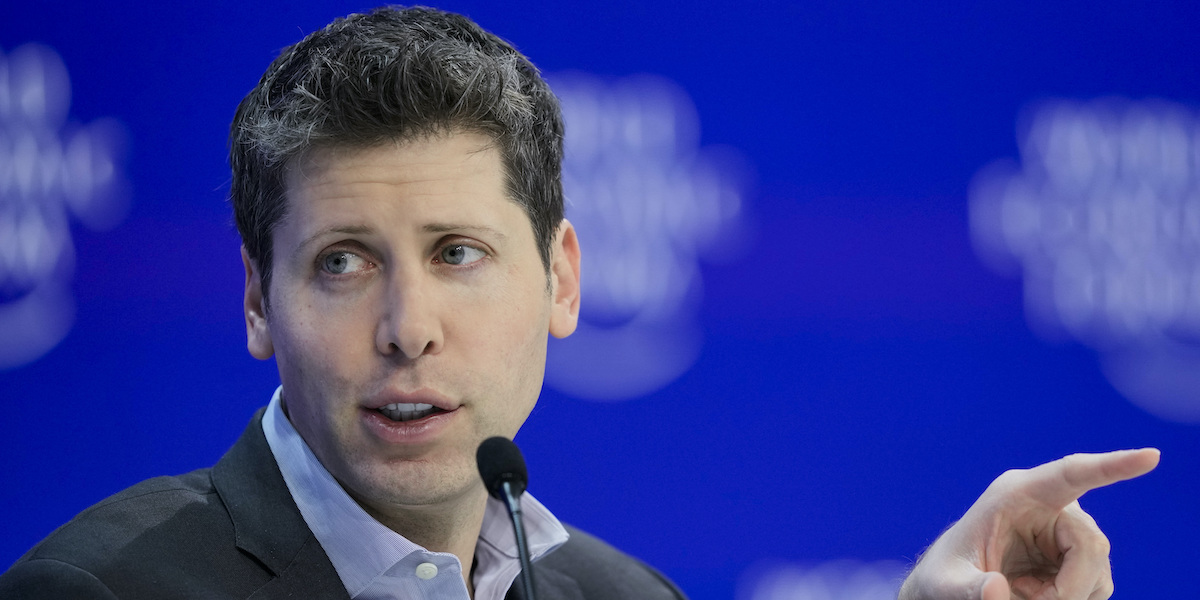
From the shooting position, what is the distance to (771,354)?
293 centimetres

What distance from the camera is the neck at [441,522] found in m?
1.71

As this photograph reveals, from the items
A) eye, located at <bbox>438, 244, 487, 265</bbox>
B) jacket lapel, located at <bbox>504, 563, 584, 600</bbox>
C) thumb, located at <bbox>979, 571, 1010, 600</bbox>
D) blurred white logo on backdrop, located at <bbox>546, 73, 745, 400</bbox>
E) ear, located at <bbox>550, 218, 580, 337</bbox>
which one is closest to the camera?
thumb, located at <bbox>979, 571, 1010, 600</bbox>

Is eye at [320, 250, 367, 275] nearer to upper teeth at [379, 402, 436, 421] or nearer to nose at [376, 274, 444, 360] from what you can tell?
nose at [376, 274, 444, 360]

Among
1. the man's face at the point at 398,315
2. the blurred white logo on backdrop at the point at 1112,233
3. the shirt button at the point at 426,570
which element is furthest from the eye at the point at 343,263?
the blurred white logo on backdrop at the point at 1112,233

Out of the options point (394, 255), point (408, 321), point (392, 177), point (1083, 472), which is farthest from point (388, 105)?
point (1083, 472)

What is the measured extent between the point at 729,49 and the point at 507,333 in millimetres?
1574

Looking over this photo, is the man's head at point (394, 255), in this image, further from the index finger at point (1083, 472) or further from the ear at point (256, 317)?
the index finger at point (1083, 472)

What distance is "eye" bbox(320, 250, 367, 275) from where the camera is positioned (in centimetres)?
156

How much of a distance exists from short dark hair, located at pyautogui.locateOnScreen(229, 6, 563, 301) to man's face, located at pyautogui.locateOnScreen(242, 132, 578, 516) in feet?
0.12

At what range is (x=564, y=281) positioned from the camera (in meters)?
1.93

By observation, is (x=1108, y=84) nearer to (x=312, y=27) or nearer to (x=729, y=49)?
(x=729, y=49)

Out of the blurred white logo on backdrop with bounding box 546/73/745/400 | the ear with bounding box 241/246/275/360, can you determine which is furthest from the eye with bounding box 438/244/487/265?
the blurred white logo on backdrop with bounding box 546/73/745/400

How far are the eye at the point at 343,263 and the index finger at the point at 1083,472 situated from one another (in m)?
1.02

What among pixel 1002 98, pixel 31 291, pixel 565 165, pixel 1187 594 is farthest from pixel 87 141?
pixel 1187 594
